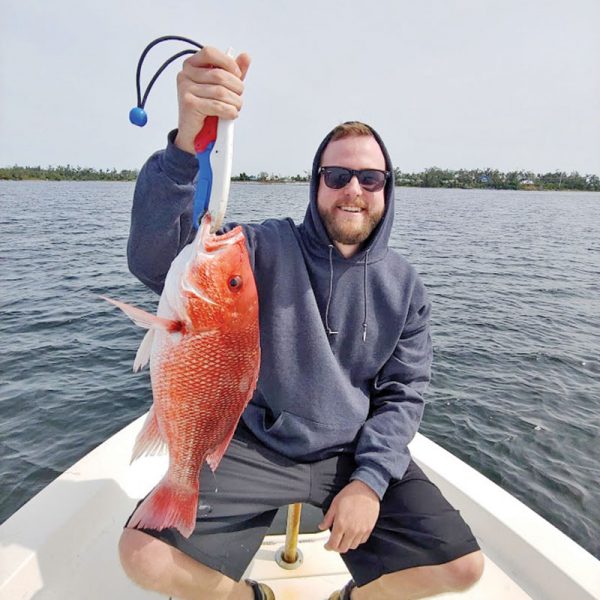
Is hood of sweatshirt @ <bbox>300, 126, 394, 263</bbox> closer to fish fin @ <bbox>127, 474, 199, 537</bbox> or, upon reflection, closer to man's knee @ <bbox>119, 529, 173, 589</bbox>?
fish fin @ <bbox>127, 474, 199, 537</bbox>

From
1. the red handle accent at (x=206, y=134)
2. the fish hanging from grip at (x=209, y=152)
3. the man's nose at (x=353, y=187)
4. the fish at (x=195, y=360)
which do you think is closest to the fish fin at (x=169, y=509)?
the fish at (x=195, y=360)

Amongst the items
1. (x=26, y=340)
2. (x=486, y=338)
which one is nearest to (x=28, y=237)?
(x=26, y=340)

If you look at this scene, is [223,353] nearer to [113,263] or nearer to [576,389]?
[576,389]

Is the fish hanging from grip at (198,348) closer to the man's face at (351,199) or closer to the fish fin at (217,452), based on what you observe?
the fish fin at (217,452)

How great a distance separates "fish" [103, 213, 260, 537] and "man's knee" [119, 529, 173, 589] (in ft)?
0.36

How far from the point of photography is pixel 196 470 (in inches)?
74.7

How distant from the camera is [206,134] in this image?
5.79ft

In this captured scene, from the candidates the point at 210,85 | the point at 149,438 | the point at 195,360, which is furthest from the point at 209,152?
the point at 149,438

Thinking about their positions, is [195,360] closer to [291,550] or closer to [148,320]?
A: [148,320]

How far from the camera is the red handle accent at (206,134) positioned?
68.1 inches

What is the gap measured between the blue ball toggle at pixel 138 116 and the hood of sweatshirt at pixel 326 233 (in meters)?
1.14

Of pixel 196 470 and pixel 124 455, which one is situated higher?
pixel 196 470

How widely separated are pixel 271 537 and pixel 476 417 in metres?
3.94

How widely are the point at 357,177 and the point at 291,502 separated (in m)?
1.72
